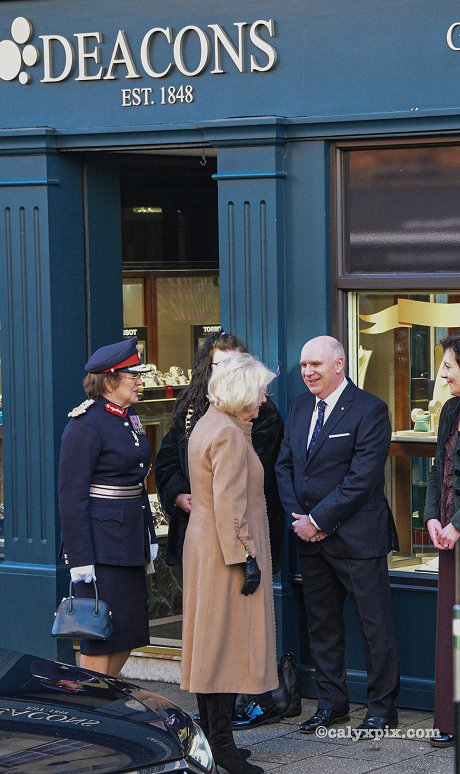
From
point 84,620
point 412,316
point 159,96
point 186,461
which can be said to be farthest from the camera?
point 159,96

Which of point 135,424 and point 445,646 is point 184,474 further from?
point 445,646

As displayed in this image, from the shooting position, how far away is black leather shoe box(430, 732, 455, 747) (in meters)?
7.14

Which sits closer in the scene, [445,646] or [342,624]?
[445,646]

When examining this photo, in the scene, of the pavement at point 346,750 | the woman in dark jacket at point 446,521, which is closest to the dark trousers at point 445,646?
the woman in dark jacket at point 446,521

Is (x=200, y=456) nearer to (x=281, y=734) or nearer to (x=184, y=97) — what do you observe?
(x=281, y=734)

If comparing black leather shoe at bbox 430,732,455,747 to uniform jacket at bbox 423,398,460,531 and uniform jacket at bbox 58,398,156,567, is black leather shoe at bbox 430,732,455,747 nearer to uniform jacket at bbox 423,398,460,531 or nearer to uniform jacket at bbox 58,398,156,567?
uniform jacket at bbox 423,398,460,531

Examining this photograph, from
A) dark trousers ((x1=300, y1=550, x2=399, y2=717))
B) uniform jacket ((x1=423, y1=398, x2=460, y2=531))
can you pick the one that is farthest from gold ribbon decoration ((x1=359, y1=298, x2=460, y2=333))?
dark trousers ((x1=300, y1=550, x2=399, y2=717))

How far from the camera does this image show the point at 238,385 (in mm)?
6625

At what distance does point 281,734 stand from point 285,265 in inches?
102

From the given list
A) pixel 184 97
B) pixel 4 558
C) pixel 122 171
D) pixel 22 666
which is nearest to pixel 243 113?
pixel 184 97

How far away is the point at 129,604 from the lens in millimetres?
7203

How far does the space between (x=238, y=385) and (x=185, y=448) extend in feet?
3.53

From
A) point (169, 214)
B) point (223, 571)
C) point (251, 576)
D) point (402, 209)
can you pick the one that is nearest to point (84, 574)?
point (223, 571)

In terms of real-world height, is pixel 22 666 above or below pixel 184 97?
below
